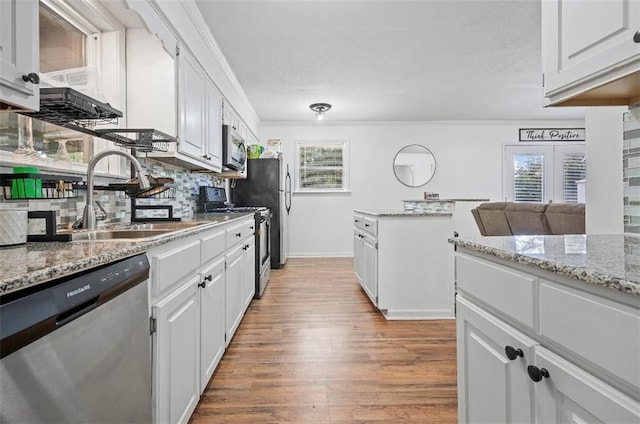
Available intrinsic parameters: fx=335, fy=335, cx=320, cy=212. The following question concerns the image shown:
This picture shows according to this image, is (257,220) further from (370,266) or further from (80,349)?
(80,349)

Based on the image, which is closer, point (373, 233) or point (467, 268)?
point (467, 268)

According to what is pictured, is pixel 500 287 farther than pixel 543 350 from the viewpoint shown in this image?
Yes

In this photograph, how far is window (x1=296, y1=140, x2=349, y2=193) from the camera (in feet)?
20.3

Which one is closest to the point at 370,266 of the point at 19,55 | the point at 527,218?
the point at 527,218

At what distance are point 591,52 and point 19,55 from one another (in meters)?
1.68

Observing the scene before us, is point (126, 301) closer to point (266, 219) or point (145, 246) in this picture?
point (145, 246)

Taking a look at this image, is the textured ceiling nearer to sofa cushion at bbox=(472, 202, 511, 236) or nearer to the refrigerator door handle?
the refrigerator door handle

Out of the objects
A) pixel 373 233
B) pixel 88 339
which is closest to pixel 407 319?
pixel 373 233

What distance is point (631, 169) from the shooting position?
4.37 ft

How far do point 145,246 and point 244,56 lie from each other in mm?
2980

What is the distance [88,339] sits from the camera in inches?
29.7

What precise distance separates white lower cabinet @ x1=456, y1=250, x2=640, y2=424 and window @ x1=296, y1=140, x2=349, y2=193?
5.13 metres

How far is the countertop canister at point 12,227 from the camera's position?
98 centimetres

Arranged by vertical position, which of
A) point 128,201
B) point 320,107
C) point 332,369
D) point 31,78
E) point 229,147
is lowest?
point 332,369
